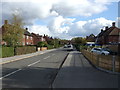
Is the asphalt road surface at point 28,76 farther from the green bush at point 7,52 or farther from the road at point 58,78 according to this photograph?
the green bush at point 7,52

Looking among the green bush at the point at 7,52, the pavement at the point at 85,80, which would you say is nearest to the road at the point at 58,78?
the pavement at the point at 85,80

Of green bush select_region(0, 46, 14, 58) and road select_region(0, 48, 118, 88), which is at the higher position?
green bush select_region(0, 46, 14, 58)

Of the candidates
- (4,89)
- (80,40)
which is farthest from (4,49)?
(80,40)

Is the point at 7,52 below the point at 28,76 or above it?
above

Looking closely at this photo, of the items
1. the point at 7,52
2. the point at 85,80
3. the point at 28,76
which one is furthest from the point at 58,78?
the point at 7,52

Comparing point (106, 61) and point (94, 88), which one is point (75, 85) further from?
point (106, 61)

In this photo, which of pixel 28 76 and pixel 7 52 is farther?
pixel 7 52

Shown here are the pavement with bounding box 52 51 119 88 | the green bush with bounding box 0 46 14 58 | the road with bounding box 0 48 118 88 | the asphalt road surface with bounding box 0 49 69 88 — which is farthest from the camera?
the green bush with bounding box 0 46 14 58

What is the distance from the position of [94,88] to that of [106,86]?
702 mm

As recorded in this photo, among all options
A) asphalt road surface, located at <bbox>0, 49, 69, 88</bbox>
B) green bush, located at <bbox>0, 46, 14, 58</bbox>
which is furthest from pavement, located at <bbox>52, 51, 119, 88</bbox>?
green bush, located at <bbox>0, 46, 14, 58</bbox>

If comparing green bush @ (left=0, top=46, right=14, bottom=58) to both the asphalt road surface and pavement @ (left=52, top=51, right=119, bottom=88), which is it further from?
pavement @ (left=52, top=51, right=119, bottom=88)

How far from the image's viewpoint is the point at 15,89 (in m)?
7.71

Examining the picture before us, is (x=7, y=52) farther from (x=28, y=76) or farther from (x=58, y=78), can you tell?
(x=58, y=78)

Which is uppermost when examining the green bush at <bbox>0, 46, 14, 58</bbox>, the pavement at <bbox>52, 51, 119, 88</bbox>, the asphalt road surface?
the green bush at <bbox>0, 46, 14, 58</bbox>
